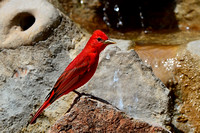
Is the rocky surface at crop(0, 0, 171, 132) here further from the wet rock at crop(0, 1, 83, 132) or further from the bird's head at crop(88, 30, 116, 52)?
the bird's head at crop(88, 30, 116, 52)

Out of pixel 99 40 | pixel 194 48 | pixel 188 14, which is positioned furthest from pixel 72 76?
pixel 188 14

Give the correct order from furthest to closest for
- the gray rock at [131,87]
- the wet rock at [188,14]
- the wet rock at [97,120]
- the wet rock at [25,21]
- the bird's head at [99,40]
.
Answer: the wet rock at [188,14] < the wet rock at [25,21] < the gray rock at [131,87] < the bird's head at [99,40] < the wet rock at [97,120]

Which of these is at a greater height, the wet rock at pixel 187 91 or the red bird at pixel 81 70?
the red bird at pixel 81 70

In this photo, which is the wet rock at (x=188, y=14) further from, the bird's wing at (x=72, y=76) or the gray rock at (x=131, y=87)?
the bird's wing at (x=72, y=76)

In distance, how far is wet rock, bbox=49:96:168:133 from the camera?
3209mm

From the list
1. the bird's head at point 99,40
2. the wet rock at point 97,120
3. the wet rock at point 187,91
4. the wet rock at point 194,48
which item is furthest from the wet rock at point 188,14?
the wet rock at point 97,120

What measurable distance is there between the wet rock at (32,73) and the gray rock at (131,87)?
522 mm

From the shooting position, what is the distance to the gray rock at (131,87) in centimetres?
403

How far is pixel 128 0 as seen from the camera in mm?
7973

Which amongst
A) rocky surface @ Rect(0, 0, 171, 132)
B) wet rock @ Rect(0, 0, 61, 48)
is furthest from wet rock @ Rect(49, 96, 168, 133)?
wet rock @ Rect(0, 0, 61, 48)

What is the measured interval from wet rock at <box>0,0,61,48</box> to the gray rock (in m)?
1.08

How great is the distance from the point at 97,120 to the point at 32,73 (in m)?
1.51

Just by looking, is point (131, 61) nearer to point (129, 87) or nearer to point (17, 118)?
point (129, 87)

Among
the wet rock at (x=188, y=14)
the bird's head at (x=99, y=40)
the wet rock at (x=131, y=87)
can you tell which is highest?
the bird's head at (x=99, y=40)
